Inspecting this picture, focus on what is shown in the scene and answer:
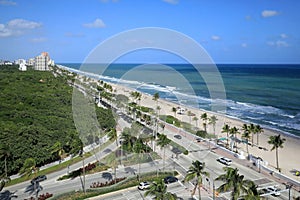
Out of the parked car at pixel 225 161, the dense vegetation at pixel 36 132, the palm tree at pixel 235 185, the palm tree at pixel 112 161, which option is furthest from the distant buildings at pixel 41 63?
the palm tree at pixel 235 185

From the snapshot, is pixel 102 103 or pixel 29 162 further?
pixel 102 103

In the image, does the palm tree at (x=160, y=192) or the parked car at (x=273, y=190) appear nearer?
the palm tree at (x=160, y=192)

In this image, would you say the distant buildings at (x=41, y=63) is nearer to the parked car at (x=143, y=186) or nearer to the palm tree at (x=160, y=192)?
the parked car at (x=143, y=186)

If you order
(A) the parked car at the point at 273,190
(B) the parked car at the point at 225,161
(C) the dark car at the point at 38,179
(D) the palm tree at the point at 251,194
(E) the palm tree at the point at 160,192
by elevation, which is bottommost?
(C) the dark car at the point at 38,179

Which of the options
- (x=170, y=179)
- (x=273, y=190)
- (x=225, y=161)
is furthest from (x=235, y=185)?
(x=225, y=161)

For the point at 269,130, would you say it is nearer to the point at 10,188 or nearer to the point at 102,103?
the point at 102,103

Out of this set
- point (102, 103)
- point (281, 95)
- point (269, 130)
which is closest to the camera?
point (269, 130)

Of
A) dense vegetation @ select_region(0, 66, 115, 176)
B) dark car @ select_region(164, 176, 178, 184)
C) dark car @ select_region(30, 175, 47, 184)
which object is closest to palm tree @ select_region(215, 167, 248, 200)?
dark car @ select_region(164, 176, 178, 184)

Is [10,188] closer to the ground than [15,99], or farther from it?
closer to the ground

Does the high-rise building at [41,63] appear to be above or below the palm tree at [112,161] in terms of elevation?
above

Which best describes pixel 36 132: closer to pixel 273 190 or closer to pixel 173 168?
pixel 173 168

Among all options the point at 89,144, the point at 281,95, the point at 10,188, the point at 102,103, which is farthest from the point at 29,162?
the point at 281,95
